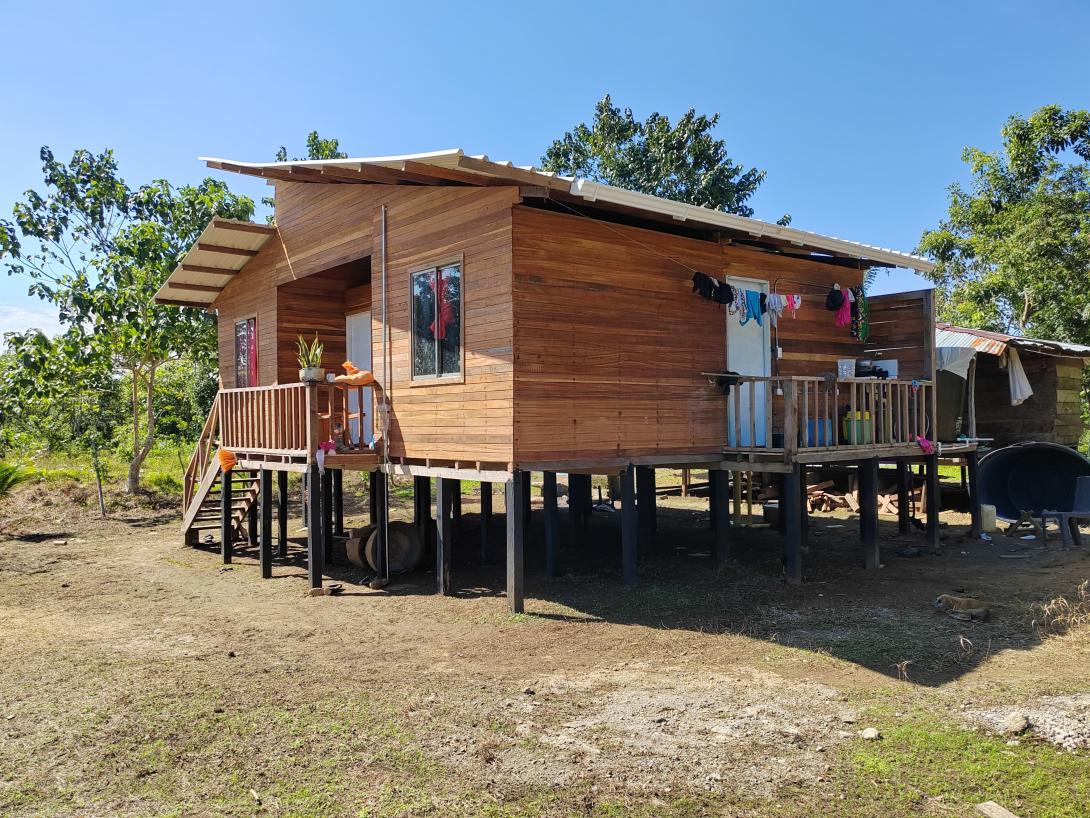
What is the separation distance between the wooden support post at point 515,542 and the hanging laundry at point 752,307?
4102 millimetres

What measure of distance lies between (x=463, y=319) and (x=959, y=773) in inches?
264

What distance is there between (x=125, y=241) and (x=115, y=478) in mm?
6576

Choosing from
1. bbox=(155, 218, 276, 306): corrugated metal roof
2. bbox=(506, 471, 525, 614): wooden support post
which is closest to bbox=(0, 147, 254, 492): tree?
bbox=(155, 218, 276, 306): corrugated metal roof

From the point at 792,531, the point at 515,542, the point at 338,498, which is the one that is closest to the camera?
the point at 515,542

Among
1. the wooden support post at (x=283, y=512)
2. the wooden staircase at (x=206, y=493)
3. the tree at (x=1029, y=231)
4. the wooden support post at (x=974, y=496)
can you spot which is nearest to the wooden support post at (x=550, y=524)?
the wooden support post at (x=283, y=512)

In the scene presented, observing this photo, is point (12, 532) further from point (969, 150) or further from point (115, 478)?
point (969, 150)

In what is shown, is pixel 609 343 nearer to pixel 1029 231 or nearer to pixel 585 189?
pixel 585 189

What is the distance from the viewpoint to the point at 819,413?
11289 millimetres

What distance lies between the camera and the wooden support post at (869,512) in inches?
450

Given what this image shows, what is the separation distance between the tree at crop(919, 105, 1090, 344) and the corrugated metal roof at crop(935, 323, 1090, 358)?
19.7 ft

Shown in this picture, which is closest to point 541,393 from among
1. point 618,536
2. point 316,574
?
point 316,574

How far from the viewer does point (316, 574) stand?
10.7 meters

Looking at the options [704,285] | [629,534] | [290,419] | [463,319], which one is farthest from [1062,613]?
[290,419]

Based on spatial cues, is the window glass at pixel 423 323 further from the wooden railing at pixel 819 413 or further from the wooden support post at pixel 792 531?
the wooden support post at pixel 792 531
